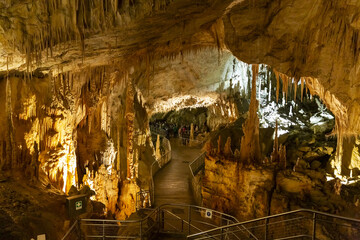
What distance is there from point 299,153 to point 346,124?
20.9ft

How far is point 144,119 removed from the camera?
16.7 meters

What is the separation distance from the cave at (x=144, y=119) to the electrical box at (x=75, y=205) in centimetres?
4

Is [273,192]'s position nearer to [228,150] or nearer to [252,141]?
[252,141]

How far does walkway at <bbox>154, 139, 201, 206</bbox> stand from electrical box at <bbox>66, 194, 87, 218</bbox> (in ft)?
18.7

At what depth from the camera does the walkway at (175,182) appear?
39.4 feet

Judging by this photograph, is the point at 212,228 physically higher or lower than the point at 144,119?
lower

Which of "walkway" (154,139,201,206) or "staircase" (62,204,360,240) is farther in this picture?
"walkway" (154,139,201,206)

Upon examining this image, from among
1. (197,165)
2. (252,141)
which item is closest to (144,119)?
(197,165)

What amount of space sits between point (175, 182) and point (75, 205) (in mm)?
8195

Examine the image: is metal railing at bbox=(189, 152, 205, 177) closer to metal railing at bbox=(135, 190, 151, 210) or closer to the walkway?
the walkway

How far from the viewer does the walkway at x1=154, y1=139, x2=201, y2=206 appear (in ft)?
39.4

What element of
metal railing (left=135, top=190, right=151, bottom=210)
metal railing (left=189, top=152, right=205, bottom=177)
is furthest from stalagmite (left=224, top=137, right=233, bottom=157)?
metal railing (left=189, top=152, right=205, bottom=177)

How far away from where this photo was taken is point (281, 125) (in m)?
16.8

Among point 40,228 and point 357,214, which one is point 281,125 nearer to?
point 357,214
